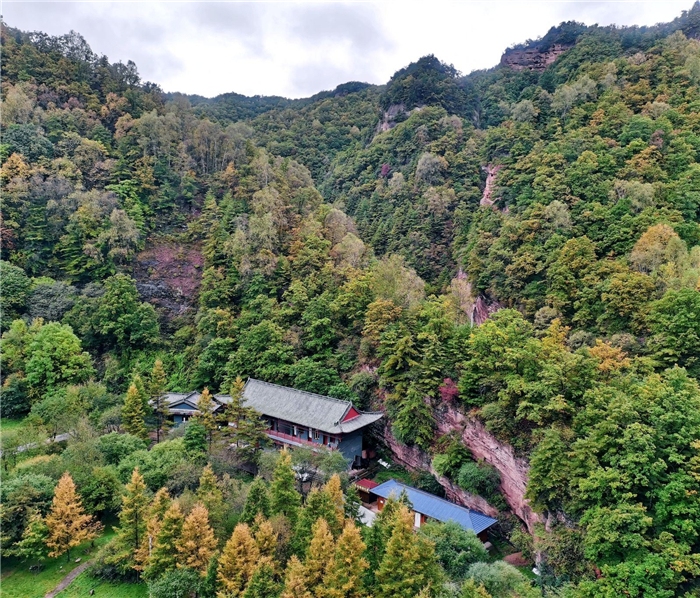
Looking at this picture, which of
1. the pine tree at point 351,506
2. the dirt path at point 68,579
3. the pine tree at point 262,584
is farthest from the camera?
the pine tree at point 351,506

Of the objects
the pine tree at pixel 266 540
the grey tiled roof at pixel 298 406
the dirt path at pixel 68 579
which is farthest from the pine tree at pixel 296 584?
the grey tiled roof at pixel 298 406

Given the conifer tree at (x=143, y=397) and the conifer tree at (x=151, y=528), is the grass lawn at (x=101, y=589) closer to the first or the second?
the conifer tree at (x=151, y=528)

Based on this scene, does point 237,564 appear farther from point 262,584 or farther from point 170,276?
point 170,276

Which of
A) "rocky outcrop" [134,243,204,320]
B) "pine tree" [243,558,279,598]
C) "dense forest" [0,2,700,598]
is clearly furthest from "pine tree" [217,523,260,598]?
"rocky outcrop" [134,243,204,320]

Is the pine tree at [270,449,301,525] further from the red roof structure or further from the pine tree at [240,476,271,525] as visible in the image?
the red roof structure

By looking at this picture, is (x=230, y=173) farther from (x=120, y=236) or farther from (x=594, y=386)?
(x=594, y=386)

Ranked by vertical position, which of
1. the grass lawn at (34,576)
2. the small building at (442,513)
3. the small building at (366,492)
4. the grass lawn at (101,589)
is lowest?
the grass lawn at (101,589)
